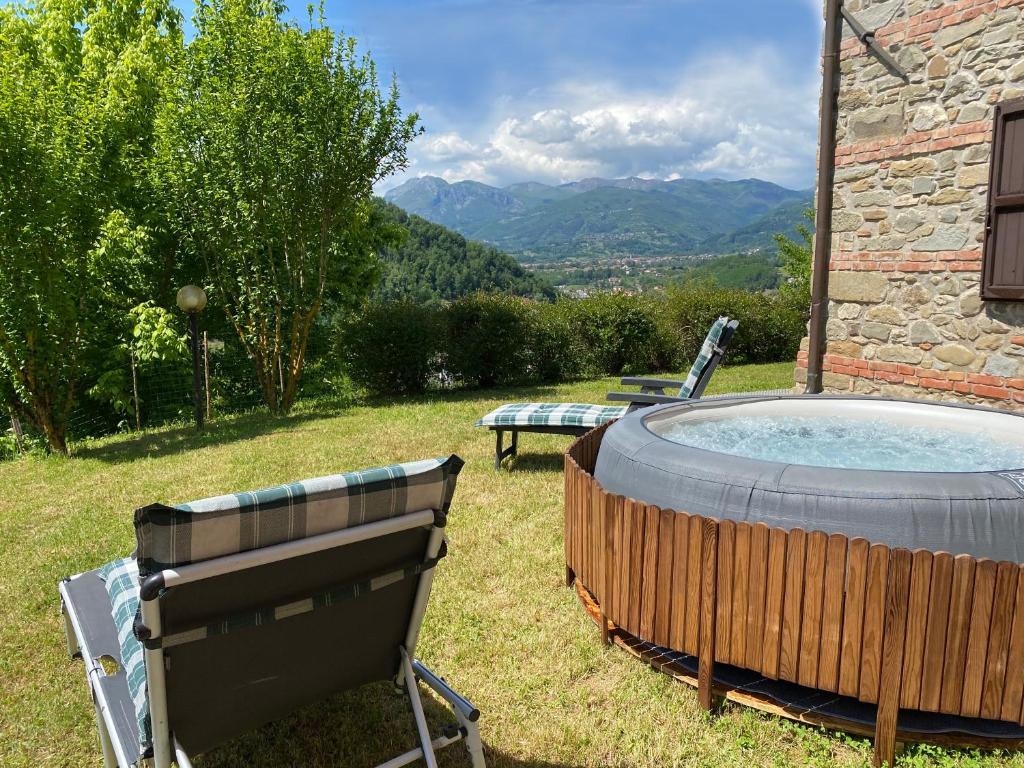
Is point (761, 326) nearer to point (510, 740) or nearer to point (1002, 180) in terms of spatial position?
point (1002, 180)

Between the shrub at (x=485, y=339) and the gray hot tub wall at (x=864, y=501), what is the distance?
32.4 feet

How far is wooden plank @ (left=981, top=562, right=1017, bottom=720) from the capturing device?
2244 millimetres

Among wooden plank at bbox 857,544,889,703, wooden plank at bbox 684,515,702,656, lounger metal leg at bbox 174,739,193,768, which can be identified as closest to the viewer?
lounger metal leg at bbox 174,739,193,768

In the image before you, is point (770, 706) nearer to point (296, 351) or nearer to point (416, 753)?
point (416, 753)

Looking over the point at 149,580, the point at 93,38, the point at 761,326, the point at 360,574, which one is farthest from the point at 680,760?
the point at 93,38

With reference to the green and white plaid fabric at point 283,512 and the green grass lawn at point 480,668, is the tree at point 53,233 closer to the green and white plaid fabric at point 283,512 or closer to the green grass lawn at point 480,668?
the green grass lawn at point 480,668

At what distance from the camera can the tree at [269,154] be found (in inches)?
403

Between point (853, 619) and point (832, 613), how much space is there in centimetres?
7

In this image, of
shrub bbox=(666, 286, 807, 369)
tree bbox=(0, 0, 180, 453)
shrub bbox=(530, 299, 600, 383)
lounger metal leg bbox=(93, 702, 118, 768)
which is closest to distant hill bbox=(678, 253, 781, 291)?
shrub bbox=(666, 286, 807, 369)

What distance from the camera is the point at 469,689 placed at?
303 cm

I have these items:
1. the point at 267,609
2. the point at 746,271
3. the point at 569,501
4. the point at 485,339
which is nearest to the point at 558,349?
the point at 485,339

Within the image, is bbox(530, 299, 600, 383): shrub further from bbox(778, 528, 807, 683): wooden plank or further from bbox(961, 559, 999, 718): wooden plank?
bbox(961, 559, 999, 718): wooden plank

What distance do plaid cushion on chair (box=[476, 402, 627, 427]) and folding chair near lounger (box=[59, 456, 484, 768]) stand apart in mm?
3588

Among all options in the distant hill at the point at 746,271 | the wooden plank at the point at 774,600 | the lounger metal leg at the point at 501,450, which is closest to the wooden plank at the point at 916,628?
the wooden plank at the point at 774,600
